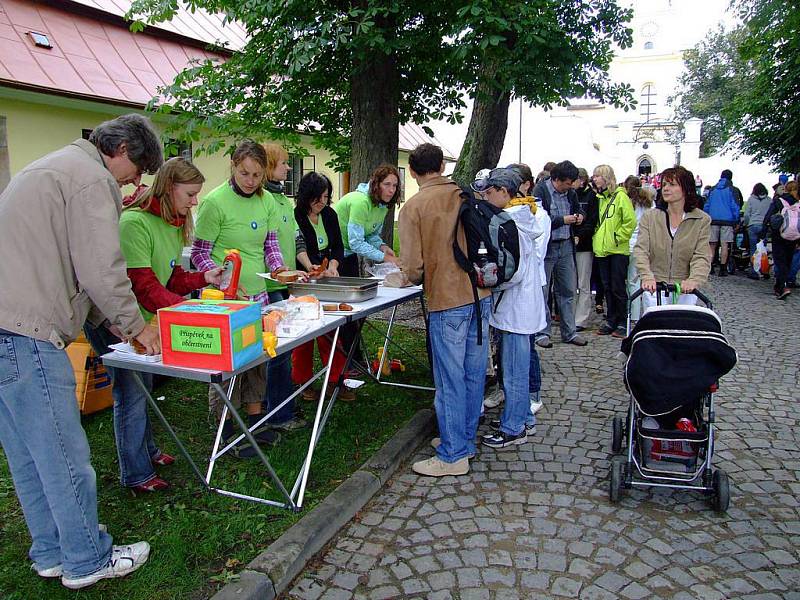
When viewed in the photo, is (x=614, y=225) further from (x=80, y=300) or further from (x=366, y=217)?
(x=80, y=300)

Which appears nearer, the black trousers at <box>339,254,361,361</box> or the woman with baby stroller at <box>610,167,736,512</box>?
the woman with baby stroller at <box>610,167,736,512</box>

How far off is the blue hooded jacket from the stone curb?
9.95 meters

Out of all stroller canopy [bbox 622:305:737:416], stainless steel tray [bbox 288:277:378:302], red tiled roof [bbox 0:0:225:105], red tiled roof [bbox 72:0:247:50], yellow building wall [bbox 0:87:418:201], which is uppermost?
red tiled roof [bbox 72:0:247:50]

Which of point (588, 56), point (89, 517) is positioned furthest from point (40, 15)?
point (89, 517)

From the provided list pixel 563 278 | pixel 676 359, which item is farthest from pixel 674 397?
pixel 563 278

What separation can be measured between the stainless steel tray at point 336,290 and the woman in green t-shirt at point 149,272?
2.44ft

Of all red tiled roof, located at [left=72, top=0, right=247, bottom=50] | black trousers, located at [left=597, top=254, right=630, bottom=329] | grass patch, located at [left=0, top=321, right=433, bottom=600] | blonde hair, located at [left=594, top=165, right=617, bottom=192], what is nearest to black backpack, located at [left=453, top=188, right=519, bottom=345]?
grass patch, located at [left=0, top=321, right=433, bottom=600]

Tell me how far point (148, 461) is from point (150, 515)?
37 centimetres

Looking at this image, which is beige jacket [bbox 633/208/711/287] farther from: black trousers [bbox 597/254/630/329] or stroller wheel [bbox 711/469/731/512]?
black trousers [bbox 597/254/630/329]

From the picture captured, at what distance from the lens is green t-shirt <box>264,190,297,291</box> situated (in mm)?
4059

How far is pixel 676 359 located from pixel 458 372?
3.87 feet

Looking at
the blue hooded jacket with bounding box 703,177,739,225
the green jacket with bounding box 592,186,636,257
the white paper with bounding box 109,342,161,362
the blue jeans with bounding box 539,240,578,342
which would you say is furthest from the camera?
the blue hooded jacket with bounding box 703,177,739,225

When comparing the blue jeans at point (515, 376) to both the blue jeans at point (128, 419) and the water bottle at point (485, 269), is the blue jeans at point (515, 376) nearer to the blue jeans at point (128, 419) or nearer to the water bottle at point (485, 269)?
the water bottle at point (485, 269)

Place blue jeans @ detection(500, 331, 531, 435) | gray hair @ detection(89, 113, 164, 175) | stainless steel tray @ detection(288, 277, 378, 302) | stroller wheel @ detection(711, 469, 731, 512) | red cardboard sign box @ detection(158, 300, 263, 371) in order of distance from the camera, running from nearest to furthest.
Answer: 1. gray hair @ detection(89, 113, 164, 175)
2. red cardboard sign box @ detection(158, 300, 263, 371)
3. stroller wheel @ detection(711, 469, 731, 512)
4. stainless steel tray @ detection(288, 277, 378, 302)
5. blue jeans @ detection(500, 331, 531, 435)
